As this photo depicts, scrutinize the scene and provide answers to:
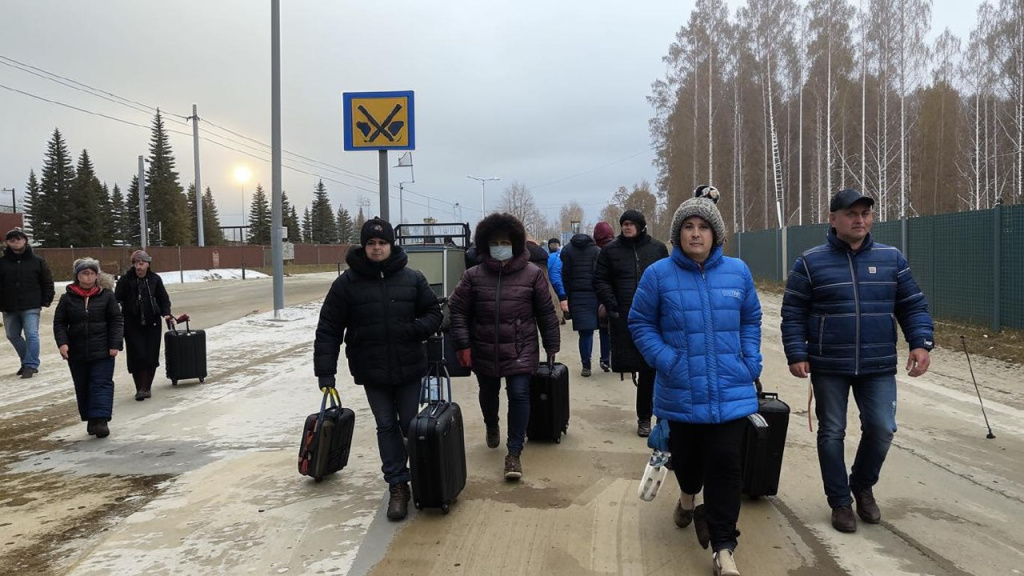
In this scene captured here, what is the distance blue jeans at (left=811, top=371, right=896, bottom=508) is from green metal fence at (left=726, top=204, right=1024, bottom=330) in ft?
28.4

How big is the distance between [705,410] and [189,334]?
730 centimetres

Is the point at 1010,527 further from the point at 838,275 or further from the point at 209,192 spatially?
A: the point at 209,192

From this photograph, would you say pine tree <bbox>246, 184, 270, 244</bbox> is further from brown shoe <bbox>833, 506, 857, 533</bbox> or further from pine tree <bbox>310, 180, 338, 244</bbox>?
brown shoe <bbox>833, 506, 857, 533</bbox>

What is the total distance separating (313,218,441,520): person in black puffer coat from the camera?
4348 millimetres

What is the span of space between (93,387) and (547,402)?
419 centimetres

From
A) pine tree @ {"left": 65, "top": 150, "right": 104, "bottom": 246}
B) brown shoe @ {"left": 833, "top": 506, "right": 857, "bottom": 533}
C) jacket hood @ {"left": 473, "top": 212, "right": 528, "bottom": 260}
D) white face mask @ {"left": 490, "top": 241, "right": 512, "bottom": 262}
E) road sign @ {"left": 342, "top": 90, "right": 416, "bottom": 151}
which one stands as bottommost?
brown shoe @ {"left": 833, "top": 506, "right": 857, "bottom": 533}

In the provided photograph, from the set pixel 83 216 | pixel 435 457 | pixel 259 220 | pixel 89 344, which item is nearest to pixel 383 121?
pixel 89 344

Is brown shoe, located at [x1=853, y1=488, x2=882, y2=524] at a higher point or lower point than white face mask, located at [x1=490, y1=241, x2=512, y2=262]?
lower

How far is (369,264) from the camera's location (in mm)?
4387

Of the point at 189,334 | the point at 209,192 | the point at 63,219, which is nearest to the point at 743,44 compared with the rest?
the point at 189,334

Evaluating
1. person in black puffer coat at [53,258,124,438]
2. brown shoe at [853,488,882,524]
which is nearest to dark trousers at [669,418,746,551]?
brown shoe at [853,488,882,524]

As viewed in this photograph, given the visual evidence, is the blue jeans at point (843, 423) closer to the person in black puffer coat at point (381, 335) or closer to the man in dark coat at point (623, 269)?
the man in dark coat at point (623, 269)

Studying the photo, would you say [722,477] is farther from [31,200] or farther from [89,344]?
[31,200]

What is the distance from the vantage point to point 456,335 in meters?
5.00
